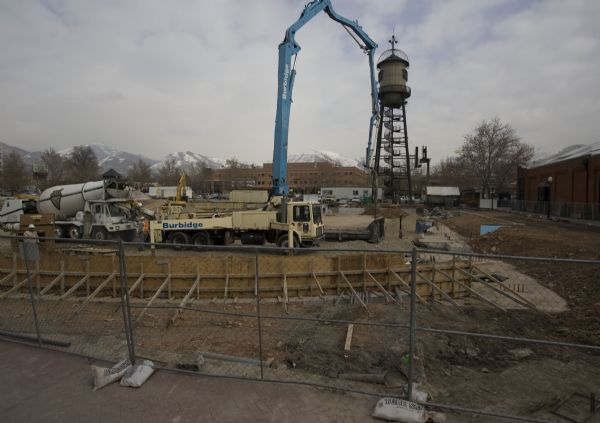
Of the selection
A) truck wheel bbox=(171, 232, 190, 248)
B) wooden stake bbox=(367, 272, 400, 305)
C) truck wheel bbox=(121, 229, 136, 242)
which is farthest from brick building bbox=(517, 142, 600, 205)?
truck wheel bbox=(121, 229, 136, 242)

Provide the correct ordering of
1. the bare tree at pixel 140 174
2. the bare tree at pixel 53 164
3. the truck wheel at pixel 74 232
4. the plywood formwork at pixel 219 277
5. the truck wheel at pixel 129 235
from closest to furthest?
the plywood formwork at pixel 219 277 → the truck wheel at pixel 74 232 → the truck wheel at pixel 129 235 → the bare tree at pixel 53 164 → the bare tree at pixel 140 174

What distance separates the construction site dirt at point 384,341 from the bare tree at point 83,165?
8365cm

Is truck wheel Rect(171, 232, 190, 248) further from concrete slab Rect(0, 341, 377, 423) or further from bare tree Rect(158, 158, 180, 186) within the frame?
bare tree Rect(158, 158, 180, 186)

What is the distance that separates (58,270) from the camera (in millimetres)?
10914

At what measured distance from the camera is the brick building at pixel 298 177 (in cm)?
10331

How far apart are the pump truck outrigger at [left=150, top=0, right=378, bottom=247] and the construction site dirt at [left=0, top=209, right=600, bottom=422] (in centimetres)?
618

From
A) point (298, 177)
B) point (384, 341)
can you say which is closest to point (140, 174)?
point (298, 177)

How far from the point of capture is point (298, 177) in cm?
11500

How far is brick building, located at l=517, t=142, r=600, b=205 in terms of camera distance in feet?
94.1

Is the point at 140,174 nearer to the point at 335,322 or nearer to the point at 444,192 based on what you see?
the point at 444,192

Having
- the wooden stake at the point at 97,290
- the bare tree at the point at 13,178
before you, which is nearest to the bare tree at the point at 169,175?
the bare tree at the point at 13,178

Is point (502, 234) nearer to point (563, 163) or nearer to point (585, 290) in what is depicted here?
point (585, 290)

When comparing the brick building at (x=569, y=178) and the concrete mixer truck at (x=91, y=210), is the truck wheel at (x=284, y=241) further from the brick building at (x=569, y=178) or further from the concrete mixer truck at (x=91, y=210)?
the brick building at (x=569, y=178)

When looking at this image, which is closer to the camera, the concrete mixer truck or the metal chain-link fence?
the metal chain-link fence
